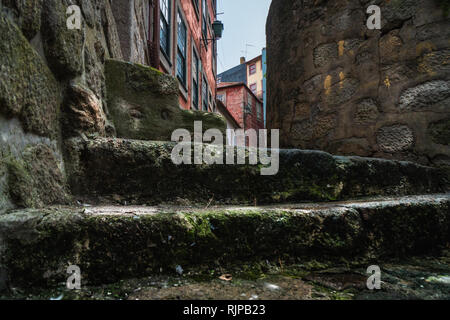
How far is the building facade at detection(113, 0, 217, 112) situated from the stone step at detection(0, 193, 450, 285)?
8.56 ft

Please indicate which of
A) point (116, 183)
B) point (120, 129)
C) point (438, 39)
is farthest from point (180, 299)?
point (438, 39)

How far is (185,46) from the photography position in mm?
8672

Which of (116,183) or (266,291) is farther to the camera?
(116,183)

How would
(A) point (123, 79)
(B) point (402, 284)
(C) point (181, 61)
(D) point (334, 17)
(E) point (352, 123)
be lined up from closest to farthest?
(B) point (402, 284) → (A) point (123, 79) → (E) point (352, 123) → (D) point (334, 17) → (C) point (181, 61)

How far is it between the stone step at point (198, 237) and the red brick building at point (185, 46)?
4.60 meters

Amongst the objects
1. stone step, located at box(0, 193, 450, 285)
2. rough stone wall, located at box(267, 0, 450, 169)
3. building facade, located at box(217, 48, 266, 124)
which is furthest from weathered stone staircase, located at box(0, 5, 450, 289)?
building facade, located at box(217, 48, 266, 124)

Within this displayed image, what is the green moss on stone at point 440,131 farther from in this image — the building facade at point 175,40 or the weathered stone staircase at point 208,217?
the building facade at point 175,40

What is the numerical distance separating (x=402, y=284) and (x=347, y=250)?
0.20 m

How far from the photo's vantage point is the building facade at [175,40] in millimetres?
2918

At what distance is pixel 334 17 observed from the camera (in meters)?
2.15

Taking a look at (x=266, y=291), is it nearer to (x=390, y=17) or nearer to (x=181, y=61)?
(x=390, y=17)
